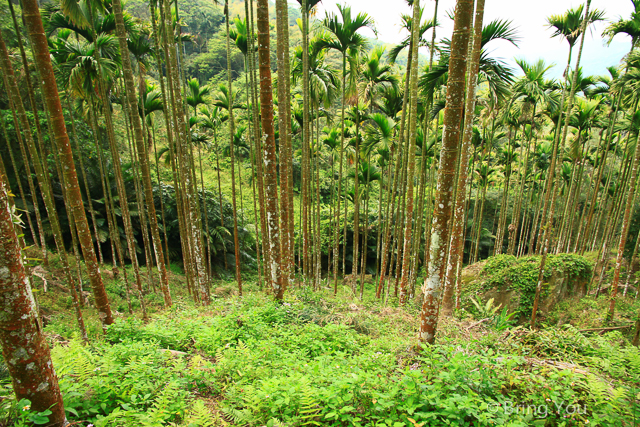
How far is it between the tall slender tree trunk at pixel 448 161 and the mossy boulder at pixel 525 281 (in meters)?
7.26

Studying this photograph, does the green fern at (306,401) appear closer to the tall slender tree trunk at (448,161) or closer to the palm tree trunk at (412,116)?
the tall slender tree trunk at (448,161)

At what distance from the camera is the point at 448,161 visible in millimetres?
3697

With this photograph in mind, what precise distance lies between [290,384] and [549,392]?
2467 mm

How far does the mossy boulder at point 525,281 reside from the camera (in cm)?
998

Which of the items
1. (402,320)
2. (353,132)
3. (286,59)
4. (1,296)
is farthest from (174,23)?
(402,320)

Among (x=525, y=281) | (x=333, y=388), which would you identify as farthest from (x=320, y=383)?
(x=525, y=281)

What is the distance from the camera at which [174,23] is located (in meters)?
8.02

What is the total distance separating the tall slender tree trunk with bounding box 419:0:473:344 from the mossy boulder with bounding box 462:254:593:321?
23.8 feet

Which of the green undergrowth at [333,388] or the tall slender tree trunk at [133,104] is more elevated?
the tall slender tree trunk at [133,104]

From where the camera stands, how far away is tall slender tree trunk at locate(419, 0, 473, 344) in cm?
347

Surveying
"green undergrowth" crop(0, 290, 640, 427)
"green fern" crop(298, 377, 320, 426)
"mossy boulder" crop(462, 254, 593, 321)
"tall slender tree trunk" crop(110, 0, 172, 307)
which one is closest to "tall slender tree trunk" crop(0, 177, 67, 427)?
"green undergrowth" crop(0, 290, 640, 427)

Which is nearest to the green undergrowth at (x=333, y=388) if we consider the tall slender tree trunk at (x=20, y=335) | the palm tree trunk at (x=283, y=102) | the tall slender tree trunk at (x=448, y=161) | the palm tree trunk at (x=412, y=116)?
the tall slender tree trunk at (x=20, y=335)

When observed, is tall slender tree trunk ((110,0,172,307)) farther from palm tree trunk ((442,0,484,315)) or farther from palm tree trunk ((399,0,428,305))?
palm tree trunk ((442,0,484,315))

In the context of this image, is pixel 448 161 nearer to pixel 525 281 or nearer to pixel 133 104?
pixel 133 104
